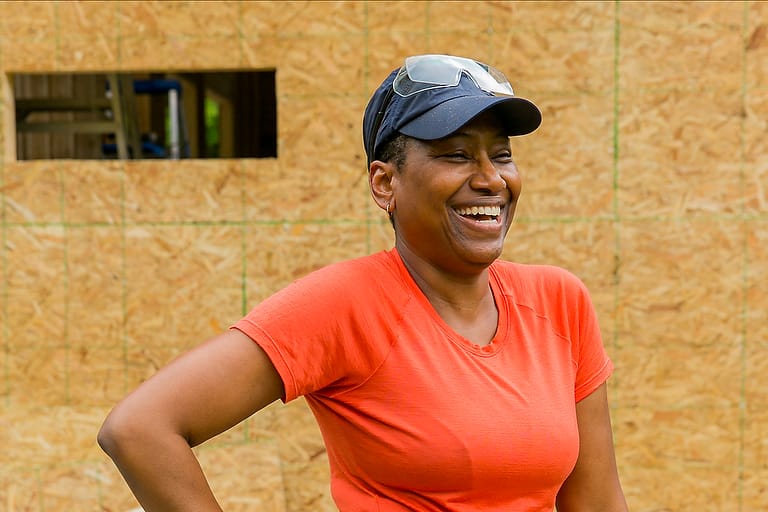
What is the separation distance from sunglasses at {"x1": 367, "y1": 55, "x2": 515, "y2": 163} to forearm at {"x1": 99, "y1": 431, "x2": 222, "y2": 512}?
70 cm

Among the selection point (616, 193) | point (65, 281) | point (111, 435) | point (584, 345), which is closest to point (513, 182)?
point (584, 345)

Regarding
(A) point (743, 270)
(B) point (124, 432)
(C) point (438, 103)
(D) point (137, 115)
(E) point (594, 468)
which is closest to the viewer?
(B) point (124, 432)

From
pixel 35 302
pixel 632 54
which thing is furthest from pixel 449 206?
pixel 35 302

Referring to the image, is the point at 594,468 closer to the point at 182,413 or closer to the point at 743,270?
the point at 182,413

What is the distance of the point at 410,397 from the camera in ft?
4.69

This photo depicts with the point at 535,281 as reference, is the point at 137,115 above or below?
above

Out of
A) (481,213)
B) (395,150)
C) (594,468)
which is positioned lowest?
(594,468)

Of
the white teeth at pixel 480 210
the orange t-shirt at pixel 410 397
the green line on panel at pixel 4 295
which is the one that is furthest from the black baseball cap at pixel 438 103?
the green line on panel at pixel 4 295

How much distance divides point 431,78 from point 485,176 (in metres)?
0.23

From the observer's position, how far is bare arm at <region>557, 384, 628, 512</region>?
5.66 feet

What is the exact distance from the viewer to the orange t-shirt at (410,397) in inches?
55.9

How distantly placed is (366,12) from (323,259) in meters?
1.39

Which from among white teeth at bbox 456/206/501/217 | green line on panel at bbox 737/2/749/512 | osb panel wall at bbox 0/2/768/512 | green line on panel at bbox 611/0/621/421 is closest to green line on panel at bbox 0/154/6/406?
osb panel wall at bbox 0/2/768/512

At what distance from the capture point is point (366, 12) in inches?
172
